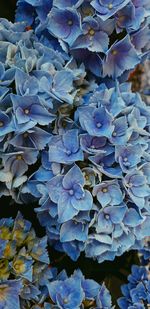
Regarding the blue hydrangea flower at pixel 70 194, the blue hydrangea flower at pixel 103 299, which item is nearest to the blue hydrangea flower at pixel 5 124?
the blue hydrangea flower at pixel 70 194

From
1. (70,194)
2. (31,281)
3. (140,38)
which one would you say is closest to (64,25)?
(140,38)

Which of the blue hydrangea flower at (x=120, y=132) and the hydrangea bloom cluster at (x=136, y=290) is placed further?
the hydrangea bloom cluster at (x=136, y=290)

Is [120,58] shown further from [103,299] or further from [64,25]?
[103,299]

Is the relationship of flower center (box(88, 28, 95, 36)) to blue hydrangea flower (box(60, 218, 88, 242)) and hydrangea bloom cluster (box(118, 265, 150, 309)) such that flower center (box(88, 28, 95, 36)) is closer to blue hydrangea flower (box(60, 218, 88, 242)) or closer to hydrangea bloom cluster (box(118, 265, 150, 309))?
blue hydrangea flower (box(60, 218, 88, 242))

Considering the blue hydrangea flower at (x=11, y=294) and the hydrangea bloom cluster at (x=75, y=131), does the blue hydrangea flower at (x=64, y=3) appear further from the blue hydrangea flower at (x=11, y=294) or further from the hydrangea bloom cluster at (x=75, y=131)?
the blue hydrangea flower at (x=11, y=294)

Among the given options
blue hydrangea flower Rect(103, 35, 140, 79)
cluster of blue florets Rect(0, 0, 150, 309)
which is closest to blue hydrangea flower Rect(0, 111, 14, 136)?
cluster of blue florets Rect(0, 0, 150, 309)

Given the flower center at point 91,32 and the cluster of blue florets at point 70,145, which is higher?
the flower center at point 91,32

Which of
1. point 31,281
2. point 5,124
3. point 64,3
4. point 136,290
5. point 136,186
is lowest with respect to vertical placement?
point 136,290
